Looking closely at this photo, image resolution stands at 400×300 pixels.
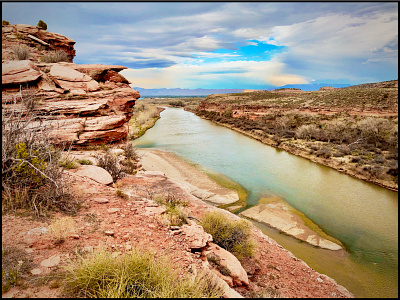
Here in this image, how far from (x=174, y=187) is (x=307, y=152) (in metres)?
16.1

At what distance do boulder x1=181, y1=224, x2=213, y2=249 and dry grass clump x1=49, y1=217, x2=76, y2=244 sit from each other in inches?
102

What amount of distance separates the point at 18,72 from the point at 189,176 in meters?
11.9

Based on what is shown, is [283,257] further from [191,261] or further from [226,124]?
[226,124]

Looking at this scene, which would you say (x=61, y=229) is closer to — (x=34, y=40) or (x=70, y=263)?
(x=70, y=263)

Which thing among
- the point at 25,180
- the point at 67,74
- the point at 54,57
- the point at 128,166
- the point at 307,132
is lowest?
the point at 128,166

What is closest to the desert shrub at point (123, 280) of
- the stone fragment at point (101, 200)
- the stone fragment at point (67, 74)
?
the stone fragment at point (101, 200)

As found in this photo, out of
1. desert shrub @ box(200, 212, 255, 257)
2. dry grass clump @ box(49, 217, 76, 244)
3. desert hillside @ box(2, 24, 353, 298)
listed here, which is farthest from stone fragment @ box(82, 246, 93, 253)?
desert shrub @ box(200, 212, 255, 257)

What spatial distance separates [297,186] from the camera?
13719mm

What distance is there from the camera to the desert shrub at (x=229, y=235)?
5.93 meters

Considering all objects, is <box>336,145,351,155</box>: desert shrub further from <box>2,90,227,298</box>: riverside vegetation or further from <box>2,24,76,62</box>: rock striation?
<box>2,24,76,62</box>: rock striation

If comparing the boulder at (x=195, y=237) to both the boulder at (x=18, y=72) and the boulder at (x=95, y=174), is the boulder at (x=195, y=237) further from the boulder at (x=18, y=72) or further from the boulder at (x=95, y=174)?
the boulder at (x=18, y=72)

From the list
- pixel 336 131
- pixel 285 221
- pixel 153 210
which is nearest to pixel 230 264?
pixel 153 210

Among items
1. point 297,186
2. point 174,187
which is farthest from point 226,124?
point 174,187

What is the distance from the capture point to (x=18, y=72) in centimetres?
1021
